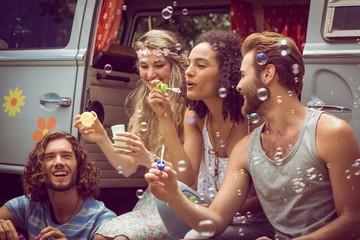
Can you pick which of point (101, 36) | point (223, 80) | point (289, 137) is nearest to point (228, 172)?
point (289, 137)

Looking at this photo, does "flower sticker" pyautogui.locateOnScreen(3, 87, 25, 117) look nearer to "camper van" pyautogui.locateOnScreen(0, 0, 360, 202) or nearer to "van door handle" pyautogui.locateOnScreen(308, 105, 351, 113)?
"camper van" pyautogui.locateOnScreen(0, 0, 360, 202)

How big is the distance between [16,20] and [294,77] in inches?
111

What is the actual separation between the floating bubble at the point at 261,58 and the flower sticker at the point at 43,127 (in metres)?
2.03

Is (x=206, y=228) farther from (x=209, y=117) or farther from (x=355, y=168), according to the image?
(x=209, y=117)

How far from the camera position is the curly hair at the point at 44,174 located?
12.9 ft

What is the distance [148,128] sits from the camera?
399cm

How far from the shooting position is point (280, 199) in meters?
2.98

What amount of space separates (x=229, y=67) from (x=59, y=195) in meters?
1.16

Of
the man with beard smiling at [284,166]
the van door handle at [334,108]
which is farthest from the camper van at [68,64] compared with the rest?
the man with beard smiling at [284,166]

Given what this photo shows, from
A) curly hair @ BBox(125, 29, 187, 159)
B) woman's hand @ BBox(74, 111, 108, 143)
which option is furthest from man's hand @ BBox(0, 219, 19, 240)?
curly hair @ BBox(125, 29, 187, 159)

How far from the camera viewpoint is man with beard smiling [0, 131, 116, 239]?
3857mm

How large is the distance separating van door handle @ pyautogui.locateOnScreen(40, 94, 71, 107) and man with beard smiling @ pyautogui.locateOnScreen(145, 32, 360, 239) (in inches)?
68.5

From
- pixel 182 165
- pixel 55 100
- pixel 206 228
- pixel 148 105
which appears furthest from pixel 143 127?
pixel 206 228

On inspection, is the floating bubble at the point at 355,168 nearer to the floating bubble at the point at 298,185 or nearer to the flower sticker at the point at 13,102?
the floating bubble at the point at 298,185
